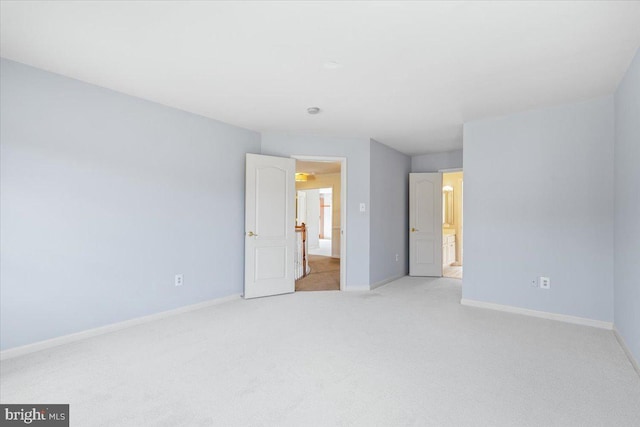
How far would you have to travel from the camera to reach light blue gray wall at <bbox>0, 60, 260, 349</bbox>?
2.60 m

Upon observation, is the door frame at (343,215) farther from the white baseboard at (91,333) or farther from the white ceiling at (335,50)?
the white baseboard at (91,333)

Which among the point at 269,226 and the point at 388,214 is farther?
the point at 388,214

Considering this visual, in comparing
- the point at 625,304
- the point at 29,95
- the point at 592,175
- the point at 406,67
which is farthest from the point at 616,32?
the point at 29,95

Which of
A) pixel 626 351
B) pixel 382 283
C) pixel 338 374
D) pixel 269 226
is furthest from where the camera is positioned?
pixel 382 283

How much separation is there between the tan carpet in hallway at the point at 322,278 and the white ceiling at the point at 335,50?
112 inches

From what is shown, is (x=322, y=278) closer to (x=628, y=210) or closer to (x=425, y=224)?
(x=425, y=224)

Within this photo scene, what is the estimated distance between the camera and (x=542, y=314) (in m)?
3.66

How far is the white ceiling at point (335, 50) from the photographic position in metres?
1.94

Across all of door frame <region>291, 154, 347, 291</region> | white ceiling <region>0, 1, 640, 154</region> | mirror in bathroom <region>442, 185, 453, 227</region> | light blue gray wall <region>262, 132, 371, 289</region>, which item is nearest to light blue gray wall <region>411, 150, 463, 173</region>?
light blue gray wall <region>262, 132, 371, 289</region>

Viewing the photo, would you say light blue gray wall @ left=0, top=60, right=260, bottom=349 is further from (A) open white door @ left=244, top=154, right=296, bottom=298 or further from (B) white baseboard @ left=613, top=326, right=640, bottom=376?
(B) white baseboard @ left=613, top=326, right=640, bottom=376

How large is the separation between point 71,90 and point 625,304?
5264 millimetres

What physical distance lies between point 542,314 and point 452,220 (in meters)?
4.91

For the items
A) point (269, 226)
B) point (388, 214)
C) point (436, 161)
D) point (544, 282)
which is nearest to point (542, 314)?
point (544, 282)

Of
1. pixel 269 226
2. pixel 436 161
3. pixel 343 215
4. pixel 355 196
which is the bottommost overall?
pixel 269 226
